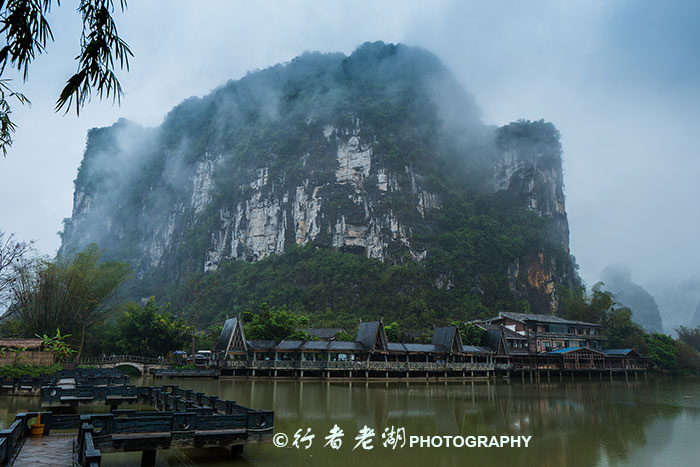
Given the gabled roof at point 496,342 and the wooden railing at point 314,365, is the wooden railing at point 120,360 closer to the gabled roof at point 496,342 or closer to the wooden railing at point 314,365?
the wooden railing at point 314,365

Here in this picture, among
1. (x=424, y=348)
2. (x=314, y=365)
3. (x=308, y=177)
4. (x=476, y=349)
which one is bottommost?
(x=314, y=365)

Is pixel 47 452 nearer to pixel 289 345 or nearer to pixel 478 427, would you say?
pixel 478 427

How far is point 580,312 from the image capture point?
6744 cm

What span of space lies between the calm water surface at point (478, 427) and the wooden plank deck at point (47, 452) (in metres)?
1.29

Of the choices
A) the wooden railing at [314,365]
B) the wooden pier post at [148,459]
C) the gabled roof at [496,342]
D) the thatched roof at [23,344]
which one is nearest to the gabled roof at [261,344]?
the wooden railing at [314,365]

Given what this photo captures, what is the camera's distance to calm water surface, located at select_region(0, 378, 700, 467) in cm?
1020

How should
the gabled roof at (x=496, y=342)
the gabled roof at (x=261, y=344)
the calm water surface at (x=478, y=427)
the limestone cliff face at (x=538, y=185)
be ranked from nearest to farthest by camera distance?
1. the calm water surface at (x=478, y=427)
2. the gabled roof at (x=261, y=344)
3. the gabled roof at (x=496, y=342)
4. the limestone cliff face at (x=538, y=185)

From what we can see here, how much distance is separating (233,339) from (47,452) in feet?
102

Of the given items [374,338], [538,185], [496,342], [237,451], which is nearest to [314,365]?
[374,338]

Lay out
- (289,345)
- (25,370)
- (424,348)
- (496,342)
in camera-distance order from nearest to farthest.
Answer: (25,370) → (289,345) → (424,348) → (496,342)

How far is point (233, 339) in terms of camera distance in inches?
1487

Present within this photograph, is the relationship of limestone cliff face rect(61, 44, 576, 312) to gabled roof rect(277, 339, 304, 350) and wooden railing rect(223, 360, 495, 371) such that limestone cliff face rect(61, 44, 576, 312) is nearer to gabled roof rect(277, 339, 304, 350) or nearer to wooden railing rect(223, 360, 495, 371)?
wooden railing rect(223, 360, 495, 371)

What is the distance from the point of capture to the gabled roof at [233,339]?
122 feet

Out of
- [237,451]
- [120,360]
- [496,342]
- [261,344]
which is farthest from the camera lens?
[496,342]
